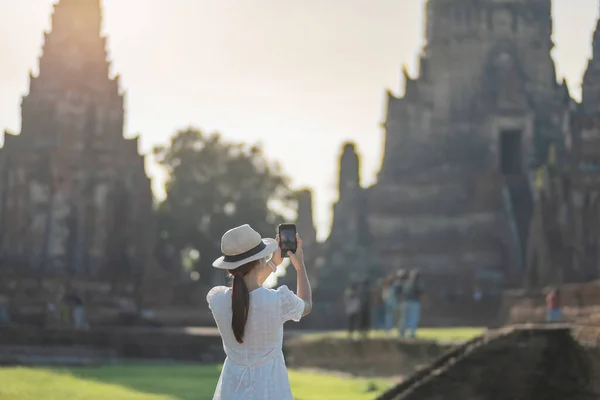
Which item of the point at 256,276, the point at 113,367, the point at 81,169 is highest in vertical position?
the point at 81,169

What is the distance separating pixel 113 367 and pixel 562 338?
13.7 metres

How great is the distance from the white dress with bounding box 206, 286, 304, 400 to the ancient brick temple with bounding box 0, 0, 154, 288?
121 feet

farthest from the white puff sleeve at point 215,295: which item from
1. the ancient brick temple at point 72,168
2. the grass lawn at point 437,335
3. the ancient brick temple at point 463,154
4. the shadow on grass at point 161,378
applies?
the ancient brick temple at point 463,154

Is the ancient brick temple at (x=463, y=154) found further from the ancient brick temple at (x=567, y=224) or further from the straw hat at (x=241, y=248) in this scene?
the straw hat at (x=241, y=248)

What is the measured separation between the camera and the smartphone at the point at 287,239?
20.4 ft

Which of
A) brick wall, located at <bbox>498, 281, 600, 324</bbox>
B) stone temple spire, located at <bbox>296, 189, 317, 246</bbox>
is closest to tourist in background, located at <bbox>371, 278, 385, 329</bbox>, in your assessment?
brick wall, located at <bbox>498, 281, 600, 324</bbox>

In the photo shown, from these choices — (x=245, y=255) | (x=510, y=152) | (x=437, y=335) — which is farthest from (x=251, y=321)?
(x=510, y=152)

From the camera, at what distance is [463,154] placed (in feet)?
162

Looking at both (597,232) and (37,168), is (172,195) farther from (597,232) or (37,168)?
(597,232)

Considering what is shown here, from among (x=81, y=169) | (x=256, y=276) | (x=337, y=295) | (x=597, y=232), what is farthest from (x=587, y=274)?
(x=256, y=276)

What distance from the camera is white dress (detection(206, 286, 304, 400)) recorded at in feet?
19.6

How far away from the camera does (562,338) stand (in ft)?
32.6

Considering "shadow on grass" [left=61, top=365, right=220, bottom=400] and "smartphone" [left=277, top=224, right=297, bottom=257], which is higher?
"smartphone" [left=277, top=224, right=297, bottom=257]

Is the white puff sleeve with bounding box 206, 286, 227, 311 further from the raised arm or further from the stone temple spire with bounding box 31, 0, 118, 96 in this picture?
the stone temple spire with bounding box 31, 0, 118, 96
